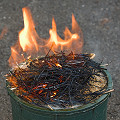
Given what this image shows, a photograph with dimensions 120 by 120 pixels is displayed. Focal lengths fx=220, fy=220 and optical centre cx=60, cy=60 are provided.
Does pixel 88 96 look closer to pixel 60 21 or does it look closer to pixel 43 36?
pixel 43 36

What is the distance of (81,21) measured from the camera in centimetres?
736

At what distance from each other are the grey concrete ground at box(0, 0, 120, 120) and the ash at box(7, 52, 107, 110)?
8.43 ft

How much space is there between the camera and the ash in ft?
8.30

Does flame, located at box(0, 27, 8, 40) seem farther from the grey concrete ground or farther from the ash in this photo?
the ash

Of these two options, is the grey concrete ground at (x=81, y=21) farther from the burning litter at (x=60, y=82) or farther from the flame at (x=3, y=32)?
the burning litter at (x=60, y=82)

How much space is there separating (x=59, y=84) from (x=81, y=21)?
5070mm

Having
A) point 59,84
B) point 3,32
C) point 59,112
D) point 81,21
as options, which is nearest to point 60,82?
point 59,84

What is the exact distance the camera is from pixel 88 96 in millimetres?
2631

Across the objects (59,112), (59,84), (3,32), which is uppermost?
(3,32)

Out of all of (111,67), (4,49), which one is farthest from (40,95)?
(4,49)

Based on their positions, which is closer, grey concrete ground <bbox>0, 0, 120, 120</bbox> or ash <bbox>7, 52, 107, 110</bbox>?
ash <bbox>7, 52, 107, 110</bbox>

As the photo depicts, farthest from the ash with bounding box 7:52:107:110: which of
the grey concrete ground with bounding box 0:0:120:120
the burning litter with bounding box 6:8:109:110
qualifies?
the grey concrete ground with bounding box 0:0:120:120

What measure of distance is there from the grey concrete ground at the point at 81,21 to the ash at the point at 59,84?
2568 mm

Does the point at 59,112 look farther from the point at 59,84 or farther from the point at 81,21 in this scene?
the point at 81,21
